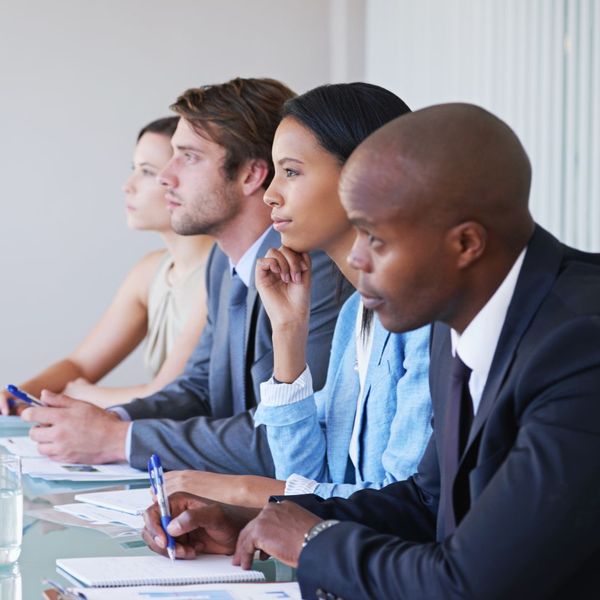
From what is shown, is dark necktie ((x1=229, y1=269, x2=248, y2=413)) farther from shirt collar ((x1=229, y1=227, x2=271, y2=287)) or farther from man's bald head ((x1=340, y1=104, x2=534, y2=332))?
man's bald head ((x1=340, y1=104, x2=534, y2=332))

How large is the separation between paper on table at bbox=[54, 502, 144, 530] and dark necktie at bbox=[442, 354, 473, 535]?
0.63 meters

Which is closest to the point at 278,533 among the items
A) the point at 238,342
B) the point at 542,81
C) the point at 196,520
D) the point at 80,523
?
the point at 196,520

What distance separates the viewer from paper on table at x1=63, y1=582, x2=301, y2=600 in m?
1.33

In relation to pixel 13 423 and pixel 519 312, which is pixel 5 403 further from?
pixel 519 312

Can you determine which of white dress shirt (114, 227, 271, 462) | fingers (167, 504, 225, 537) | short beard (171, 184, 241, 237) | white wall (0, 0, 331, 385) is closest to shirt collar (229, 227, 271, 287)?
white dress shirt (114, 227, 271, 462)

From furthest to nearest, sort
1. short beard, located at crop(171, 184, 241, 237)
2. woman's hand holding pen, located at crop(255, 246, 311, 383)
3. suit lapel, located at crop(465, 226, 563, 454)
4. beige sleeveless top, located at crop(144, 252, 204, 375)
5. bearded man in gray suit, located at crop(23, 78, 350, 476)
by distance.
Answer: beige sleeveless top, located at crop(144, 252, 204, 375) < short beard, located at crop(171, 184, 241, 237) < bearded man in gray suit, located at crop(23, 78, 350, 476) < woman's hand holding pen, located at crop(255, 246, 311, 383) < suit lapel, located at crop(465, 226, 563, 454)

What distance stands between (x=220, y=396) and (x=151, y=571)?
132 centimetres

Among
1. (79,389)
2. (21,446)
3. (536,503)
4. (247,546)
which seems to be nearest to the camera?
(536,503)

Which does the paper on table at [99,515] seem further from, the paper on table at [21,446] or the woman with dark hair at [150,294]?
the woman with dark hair at [150,294]

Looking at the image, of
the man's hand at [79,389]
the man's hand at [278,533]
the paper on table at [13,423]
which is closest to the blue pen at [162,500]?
the man's hand at [278,533]

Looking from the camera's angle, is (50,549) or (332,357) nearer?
(50,549)

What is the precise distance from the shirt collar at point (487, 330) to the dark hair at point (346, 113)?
0.70m

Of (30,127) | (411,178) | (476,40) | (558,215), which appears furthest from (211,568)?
(30,127)

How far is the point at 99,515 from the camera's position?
183 cm
